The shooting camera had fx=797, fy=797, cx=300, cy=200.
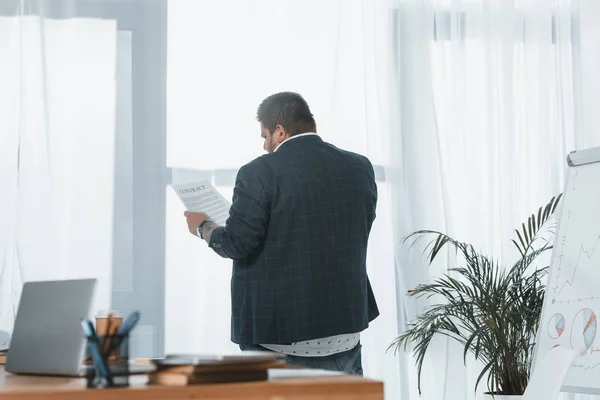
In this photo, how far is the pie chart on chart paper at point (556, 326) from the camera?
8.49ft

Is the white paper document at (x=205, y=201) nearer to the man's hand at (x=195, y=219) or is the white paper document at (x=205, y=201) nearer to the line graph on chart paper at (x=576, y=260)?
the man's hand at (x=195, y=219)

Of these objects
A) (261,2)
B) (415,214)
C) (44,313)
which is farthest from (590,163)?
(44,313)

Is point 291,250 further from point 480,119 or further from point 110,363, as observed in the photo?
point 480,119

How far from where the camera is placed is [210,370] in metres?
1.19

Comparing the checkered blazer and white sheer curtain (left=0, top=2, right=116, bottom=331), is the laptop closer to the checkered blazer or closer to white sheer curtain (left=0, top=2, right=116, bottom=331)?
the checkered blazer

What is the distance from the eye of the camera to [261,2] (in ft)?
12.2

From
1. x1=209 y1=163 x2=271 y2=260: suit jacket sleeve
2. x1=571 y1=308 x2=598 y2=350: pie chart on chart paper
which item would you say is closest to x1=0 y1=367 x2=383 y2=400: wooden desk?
x1=209 y1=163 x2=271 y2=260: suit jacket sleeve

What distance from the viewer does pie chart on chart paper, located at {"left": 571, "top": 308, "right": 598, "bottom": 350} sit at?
2.46m

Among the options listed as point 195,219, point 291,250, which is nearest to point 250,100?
point 195,219

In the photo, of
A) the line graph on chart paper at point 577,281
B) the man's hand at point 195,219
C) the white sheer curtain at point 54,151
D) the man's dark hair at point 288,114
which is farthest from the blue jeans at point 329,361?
the white sheer curtain at point 54,151

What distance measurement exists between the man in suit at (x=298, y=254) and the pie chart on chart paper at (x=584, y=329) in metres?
0.68

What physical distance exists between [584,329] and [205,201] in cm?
135

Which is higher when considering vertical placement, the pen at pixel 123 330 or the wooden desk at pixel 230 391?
the pen at pixel 123 330

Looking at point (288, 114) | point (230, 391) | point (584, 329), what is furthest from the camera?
point (288, 114)
